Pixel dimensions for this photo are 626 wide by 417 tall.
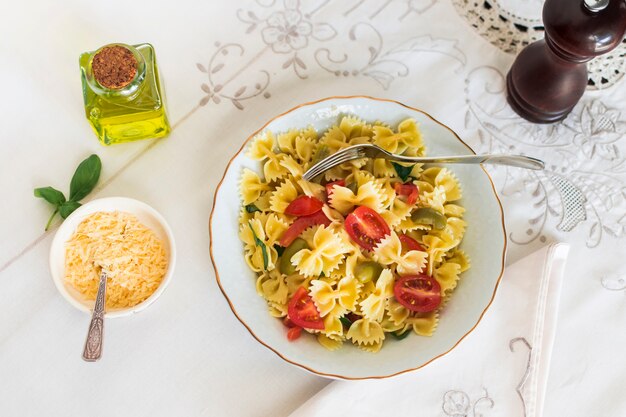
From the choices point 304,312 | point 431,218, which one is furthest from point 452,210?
point 304,312

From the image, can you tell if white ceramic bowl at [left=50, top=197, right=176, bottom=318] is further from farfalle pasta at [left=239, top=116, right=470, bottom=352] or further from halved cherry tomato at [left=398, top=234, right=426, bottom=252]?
halved cherry tomato at [left=398, top=234, right=426, bottom=252]

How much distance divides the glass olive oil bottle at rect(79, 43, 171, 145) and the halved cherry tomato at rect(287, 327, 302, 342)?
542 millimetres

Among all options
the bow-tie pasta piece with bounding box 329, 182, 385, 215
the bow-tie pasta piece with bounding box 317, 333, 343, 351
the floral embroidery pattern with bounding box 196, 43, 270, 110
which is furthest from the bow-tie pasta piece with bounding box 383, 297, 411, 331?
the floral embroidery pattern with bounding box 196, 43, 270, 110

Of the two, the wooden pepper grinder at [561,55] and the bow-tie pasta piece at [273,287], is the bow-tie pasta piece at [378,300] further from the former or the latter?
the wooden pepper grinder at [561,55]

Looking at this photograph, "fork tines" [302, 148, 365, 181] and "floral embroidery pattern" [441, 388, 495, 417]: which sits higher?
"fork tines" [302, 148, 365, 181]

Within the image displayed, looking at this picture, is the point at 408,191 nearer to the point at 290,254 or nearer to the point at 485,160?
the point at 485,160

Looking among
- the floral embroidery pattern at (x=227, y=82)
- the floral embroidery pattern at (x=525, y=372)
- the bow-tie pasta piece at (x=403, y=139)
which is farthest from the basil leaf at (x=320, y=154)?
the floral embroidery pattern at (x=525, y=372)

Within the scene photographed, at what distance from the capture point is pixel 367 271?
52.3 inches

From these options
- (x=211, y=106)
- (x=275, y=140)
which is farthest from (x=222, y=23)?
(x=275, y=140)

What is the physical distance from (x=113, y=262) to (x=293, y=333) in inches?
15.8

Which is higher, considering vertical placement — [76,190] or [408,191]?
[76,190]

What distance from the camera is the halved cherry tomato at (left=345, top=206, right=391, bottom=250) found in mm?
1329

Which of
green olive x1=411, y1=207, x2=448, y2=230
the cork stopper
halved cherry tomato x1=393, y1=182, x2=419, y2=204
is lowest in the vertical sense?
green olive x1=411, y1=207, x2=448, y2=230

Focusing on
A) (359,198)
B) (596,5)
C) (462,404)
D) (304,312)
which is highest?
(596,5)
